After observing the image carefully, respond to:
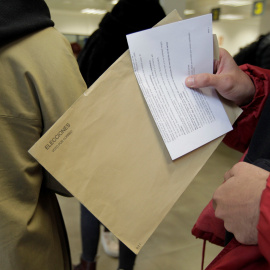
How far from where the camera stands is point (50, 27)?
2.06 ft

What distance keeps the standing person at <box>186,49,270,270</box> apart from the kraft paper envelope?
0.11m

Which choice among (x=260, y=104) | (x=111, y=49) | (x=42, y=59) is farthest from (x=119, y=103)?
(x=111, y=49)

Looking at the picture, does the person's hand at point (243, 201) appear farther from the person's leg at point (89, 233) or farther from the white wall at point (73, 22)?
the white wall at point (73, 22)

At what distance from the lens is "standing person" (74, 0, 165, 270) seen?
3.67 feet

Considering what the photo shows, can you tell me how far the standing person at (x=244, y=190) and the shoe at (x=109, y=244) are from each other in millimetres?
1015

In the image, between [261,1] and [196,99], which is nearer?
[196,99]

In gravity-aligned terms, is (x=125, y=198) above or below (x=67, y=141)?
below

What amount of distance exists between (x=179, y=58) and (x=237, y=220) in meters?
0.32

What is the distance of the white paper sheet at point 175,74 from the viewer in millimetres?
516

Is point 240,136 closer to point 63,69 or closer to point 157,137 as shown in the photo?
point 157,137

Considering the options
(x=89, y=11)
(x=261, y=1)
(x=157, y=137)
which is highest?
(x=157, y=137)

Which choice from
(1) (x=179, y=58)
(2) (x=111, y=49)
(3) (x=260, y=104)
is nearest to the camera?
(1) (x=179, y=58)

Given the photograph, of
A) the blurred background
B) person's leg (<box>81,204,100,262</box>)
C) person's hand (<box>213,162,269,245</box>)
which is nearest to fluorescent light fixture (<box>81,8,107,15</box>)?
the blurred background

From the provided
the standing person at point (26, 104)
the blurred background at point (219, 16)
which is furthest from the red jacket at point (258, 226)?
the blurred background at point (219, 16)
